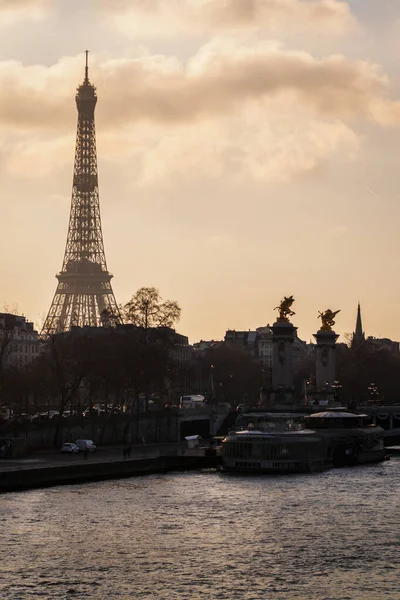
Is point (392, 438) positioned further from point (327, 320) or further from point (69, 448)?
point (69, 448)

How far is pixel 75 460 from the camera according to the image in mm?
99062

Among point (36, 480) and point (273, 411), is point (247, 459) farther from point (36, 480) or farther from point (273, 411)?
point (273, 411)

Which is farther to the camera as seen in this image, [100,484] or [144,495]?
[100,484]

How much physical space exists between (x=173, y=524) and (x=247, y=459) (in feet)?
108

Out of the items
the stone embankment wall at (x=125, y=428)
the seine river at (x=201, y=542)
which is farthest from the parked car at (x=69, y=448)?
the seine river at (x=201, y=542)

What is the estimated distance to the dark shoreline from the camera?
84875mm

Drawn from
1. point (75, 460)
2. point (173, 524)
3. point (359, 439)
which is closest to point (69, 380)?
point (359, 439)

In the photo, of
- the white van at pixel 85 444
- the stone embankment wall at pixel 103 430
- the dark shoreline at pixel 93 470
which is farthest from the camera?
the stone embankment wall at pixel 103 430

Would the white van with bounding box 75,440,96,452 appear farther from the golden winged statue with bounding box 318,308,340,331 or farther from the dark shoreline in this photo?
the golden winged statue with bounding box 318,308,340,331

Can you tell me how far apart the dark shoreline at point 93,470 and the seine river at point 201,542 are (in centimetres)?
136

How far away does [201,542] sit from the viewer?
Answer: 217 feet

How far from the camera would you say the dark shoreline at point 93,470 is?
84.9 metres

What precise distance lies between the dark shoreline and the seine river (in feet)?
4.47

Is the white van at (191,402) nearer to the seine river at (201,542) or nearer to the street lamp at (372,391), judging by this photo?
the street lamp at (372,391)
